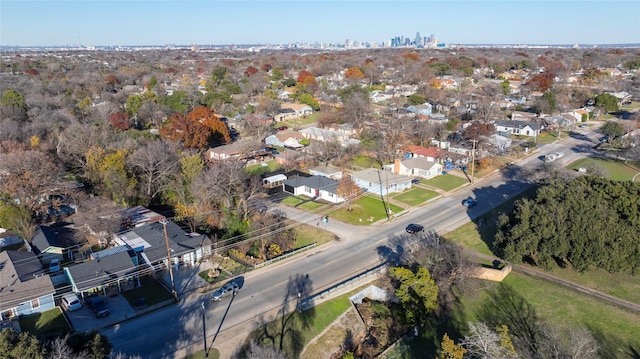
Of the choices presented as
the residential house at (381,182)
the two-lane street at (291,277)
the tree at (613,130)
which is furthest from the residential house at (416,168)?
the tree at (613,130)

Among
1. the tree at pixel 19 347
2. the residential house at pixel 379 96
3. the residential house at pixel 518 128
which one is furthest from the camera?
the residential house at pixel 379 96

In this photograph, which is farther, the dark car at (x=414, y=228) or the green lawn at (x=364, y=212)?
the green lawn at (x=364, y=212)

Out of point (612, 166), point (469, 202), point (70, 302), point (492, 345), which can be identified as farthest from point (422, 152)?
point (70, 302)

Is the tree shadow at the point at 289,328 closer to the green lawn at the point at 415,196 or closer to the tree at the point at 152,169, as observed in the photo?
the green lawn at the point at 415,196

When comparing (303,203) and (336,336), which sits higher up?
(303,203)

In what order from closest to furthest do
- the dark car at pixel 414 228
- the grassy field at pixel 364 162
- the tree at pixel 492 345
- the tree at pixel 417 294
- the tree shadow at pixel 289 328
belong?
the tree at pixel 492 345 → the tree shadow at pixel 289 328 → the tree at pixel 417 294 → the dark car at pixel 414 228 → the grassy field at pixel 364 162

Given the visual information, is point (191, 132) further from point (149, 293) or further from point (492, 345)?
point (492, 345)

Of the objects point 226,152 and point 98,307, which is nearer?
point 98,307
